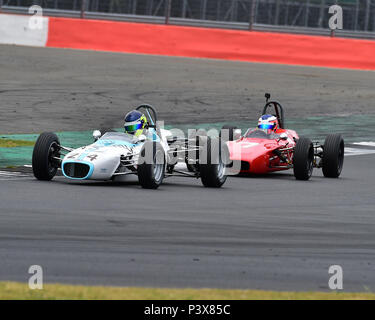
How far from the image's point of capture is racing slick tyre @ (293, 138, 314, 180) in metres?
15.2

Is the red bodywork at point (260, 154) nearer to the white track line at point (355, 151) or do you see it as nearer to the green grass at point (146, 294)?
the white track line at point (355, 151)

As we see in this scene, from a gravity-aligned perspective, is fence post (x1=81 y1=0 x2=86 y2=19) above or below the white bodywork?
above

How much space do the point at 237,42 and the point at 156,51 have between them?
8.28 ft

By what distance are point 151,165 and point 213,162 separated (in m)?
1.07

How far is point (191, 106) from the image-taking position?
2441 centimetres

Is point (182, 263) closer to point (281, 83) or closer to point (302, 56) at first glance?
point (281, 83)

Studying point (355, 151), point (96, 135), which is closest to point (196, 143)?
point (96, 135)

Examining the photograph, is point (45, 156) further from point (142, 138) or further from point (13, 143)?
point (13, 143)

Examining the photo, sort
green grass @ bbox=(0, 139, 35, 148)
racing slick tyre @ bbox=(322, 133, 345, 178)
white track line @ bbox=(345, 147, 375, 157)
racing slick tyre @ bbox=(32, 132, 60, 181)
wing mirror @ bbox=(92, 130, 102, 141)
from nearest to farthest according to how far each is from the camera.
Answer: racing slick tyre @ bbox=(32, 132, 60, 181)
wing mirror @ bbox=(92, 130, 102, 141)
racing slick tyre @ bbox=(322, 133, 345, 178)
green grass @ bbox=(0, 139, 35, 148)
white track line @ bbox=(345, 147, 375, 157)

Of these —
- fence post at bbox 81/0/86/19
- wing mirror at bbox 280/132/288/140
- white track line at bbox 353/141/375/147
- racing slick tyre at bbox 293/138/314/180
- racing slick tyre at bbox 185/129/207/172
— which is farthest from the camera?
fence post at bbox 81/0/86/19

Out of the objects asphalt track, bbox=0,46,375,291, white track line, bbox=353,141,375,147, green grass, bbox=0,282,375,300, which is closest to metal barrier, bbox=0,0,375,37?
asphalt track, bbox=0,46,375,291

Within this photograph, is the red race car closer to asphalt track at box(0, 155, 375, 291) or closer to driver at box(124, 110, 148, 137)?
asphalt track at box(0, 155, 375, 291)

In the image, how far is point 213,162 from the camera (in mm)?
13758

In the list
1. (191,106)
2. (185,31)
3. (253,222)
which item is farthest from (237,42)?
(253,222)
